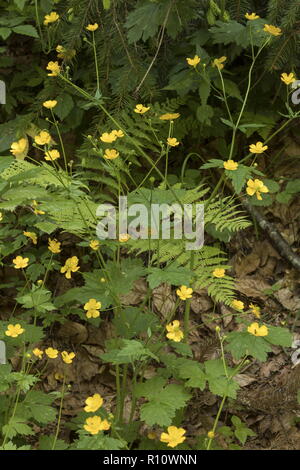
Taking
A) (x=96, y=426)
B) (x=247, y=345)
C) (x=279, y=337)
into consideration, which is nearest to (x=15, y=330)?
(x=96, y=426)

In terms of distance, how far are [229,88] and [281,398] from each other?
4.93 feet

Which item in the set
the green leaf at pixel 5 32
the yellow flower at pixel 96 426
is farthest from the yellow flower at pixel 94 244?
the green leaf at pixel 5 32

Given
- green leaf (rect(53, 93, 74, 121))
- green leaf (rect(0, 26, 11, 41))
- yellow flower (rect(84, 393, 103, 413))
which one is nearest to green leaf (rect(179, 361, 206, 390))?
yellow flower (rect(84, 393, 103, 413))

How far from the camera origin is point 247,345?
186 centimetres

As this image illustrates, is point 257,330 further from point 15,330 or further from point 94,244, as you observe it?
point 15,330

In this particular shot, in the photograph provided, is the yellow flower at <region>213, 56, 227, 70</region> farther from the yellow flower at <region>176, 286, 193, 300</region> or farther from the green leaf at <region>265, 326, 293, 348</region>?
the green leaf at <region>265, 326, 293, 348</region>

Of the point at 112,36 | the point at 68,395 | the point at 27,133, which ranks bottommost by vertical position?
the point at 68,395

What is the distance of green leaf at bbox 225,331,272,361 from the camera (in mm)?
1826

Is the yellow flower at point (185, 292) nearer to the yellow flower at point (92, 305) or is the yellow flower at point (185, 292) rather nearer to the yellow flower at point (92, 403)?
the yellow flower at point (92, 305)

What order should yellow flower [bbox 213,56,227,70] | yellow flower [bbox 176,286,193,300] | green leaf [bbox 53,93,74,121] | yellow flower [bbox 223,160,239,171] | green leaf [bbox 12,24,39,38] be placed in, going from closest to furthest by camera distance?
yellow flower [bbox 223,160,239,171]
yellow flower [bbox 176,286,193,300]
yellow flower [bbox 213,56,227,70]
green leaf [bbox 12,24,39,38]
green leaf [bbox 53,93,74,121]

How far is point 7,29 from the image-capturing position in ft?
8.88

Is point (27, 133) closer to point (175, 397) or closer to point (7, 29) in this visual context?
point (7, 29)
